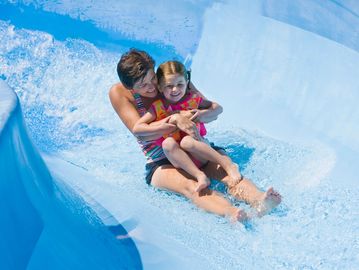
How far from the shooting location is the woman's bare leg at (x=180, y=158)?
3039 mm

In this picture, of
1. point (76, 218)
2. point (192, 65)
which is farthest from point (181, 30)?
point (76, 218)

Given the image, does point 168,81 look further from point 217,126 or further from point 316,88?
point 316,88

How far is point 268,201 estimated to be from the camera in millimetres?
2885

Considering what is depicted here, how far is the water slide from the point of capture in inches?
Answer: 95.3

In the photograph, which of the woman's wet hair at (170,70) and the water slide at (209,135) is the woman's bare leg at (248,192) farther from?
the woman's wet hair at (170,70)

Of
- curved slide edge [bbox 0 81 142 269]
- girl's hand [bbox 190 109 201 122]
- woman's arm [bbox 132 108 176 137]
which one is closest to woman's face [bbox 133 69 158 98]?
woman's arm [bbox 132 108 176 137]

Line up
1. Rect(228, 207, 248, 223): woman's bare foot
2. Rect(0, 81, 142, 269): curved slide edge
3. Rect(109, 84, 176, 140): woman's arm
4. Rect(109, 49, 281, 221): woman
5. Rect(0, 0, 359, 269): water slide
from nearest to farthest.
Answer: Rect(0, 81, 142, 269): curved slide edge, Rect(0, 0, 359, 269): water slide, Rect(228, 207, 248, 223): woman's bare foot, Rect(109, 49, 281, 221): woman, Rect(109, 84, 176, 140): woman's arm

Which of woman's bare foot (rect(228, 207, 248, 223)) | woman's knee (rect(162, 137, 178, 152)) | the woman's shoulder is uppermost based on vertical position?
the woman's shoulder

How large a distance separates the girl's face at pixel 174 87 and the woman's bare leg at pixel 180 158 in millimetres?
209

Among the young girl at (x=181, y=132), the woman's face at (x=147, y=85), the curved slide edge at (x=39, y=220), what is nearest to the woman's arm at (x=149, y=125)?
the young girl at (x=181, y=132)

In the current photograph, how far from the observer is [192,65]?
499cm

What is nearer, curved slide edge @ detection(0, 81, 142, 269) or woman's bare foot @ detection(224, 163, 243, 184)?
curved slide edge @ detection(0, 81, 142, 269)

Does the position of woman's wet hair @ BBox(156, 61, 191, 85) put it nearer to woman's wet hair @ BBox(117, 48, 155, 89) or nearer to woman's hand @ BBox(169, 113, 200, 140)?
woman's wet hair @ BBox(117, 48, 155, 89)

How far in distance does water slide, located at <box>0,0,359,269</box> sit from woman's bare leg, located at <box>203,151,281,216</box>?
73 millimetres
